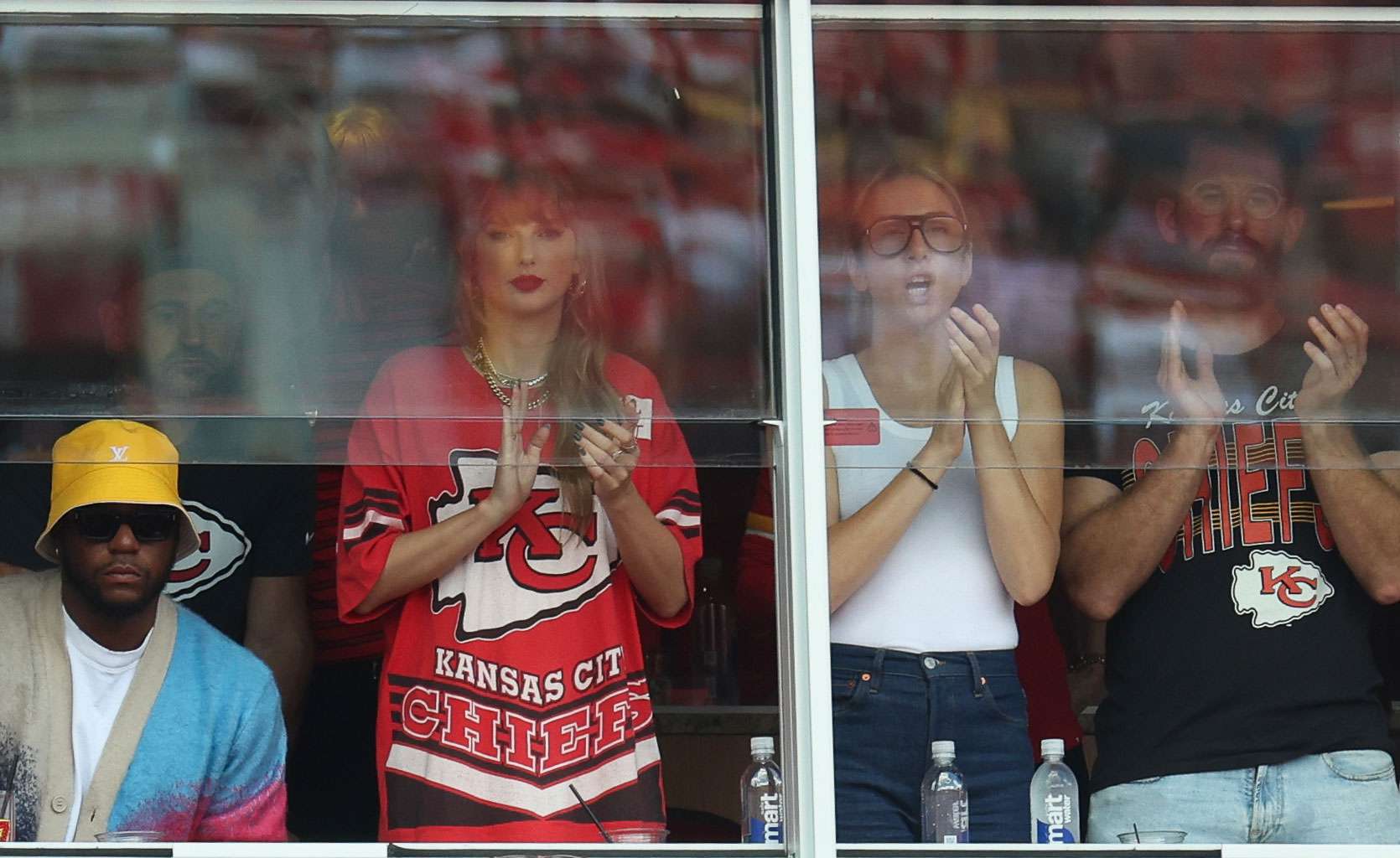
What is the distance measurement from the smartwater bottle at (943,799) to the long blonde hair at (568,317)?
26.8 inches

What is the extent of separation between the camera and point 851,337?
2762 mm

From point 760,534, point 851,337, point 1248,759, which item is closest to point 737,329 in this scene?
point 851,337

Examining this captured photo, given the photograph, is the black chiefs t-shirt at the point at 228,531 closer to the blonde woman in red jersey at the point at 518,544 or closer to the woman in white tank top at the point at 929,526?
the blonde woman in red jersey at the point at 518,544

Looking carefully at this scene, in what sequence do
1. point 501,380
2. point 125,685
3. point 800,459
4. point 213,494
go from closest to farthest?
point 800,459
point 501,380
point 125,685
point 213,494

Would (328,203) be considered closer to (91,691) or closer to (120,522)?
A: (120,522)

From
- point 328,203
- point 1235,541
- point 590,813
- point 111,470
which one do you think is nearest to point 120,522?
point 111,470

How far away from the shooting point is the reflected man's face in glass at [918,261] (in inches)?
111

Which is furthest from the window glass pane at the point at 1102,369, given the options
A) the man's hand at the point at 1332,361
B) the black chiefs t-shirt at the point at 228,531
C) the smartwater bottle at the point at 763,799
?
the black chiefs t-shirt at the point at 228,531

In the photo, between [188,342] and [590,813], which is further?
[590,813]

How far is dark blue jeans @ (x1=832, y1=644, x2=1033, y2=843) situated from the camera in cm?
285

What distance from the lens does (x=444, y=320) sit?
2.76m

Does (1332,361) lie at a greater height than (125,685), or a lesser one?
greater

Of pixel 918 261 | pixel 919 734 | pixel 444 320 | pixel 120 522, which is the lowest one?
pixel 919 734

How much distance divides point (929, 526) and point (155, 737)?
1279 mm
